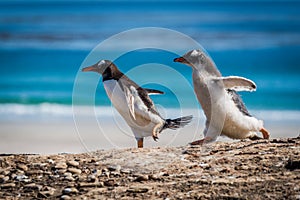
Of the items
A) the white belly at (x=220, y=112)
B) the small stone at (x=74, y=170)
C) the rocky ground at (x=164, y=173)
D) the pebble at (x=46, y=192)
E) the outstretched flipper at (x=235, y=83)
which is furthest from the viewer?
the outstretched flipper at (x=235, y=83)

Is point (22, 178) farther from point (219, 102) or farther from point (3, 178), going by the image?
point (219, 102)

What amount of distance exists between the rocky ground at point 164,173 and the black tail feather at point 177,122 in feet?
4.74

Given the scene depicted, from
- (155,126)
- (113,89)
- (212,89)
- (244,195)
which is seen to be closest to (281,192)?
(244,195)

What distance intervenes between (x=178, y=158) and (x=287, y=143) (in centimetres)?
110

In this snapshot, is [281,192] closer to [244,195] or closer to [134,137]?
[244,195]

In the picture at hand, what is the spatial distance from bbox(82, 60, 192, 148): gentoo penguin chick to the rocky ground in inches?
52.3

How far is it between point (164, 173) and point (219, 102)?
1821 mm

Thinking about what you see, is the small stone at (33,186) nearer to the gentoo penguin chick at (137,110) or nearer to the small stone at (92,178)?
the small stone at (92,178)

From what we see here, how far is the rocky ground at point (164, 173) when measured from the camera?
5516 mm

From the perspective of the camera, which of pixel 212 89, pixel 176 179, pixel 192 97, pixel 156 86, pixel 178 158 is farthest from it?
pixel 156 86

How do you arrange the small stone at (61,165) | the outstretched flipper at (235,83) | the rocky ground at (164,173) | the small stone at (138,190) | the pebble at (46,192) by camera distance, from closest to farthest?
1. the rocky ground at (164,173)
2. the small stone at (138,190)
3. the pebble at (46,192)
4. the small stone at (61,165)
5. the outstretched flipper at (235,83)

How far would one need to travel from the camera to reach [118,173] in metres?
6.16

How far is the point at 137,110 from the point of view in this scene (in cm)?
823

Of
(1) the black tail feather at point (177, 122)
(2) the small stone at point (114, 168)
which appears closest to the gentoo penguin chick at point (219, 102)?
(1) the black tail feather at point (177, 122)
